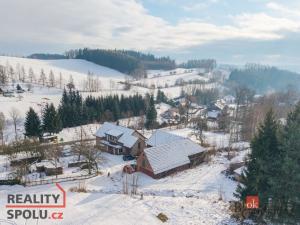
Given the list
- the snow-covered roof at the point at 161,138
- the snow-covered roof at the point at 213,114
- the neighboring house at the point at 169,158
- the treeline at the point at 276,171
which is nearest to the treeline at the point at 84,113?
the snow-covered roof at the point at 213,114

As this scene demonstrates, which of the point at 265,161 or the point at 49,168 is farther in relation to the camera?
the point at 49,168

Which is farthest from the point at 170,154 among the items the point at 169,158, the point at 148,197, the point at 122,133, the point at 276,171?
the point at 276,171

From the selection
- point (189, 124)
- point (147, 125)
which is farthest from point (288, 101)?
point (147, 125)

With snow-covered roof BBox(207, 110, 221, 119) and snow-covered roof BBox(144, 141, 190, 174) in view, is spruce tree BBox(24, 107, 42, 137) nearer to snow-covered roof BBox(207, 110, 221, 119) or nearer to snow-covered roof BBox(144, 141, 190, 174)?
snow-covered roof BBox(144, 141, 190, 174)

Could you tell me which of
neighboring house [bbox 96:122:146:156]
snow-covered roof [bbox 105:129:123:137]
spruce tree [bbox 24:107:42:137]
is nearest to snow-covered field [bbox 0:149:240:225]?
neighboring house [bbox 96:122:146:156]

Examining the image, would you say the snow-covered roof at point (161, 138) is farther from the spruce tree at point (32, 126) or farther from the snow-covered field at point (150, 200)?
the spruce tree at point (32, 126)

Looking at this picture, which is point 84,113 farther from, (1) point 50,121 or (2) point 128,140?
(2) point 128,140

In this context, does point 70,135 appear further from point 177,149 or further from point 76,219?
point 76,219
